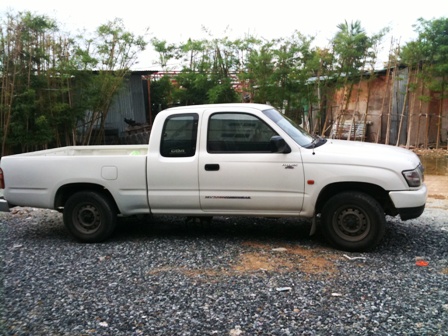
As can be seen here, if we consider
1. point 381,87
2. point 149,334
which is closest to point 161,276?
point 149,334

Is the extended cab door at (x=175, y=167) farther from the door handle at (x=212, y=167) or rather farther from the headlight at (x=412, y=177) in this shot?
the headlight at (x=412, y=177)

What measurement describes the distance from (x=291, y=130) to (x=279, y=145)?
510 millimetres

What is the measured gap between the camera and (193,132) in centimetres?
546

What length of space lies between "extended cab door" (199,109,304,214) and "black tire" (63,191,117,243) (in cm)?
137

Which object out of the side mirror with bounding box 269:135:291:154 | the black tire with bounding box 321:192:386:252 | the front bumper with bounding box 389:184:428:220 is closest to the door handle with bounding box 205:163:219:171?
the side mirror with bounding box 269:135:291:154

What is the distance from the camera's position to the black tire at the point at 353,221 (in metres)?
4.90

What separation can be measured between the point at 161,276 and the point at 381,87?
13.5 m

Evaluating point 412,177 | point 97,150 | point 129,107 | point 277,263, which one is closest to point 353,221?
A: point 412,177

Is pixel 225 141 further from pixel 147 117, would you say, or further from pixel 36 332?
pixel 147 117

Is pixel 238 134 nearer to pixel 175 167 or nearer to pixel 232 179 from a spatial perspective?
pixel 232 179

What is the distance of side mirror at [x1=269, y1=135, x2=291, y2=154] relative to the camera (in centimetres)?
502

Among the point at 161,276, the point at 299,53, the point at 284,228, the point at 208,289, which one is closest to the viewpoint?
the point at 208,289

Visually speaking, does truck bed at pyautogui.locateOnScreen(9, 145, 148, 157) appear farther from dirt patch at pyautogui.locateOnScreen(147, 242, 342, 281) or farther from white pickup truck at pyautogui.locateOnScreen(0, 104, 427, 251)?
dirt patch at pyautogui.locateOnScreen(147, 242, 342, 281)

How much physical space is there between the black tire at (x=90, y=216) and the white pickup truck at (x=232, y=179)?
0.05ft
